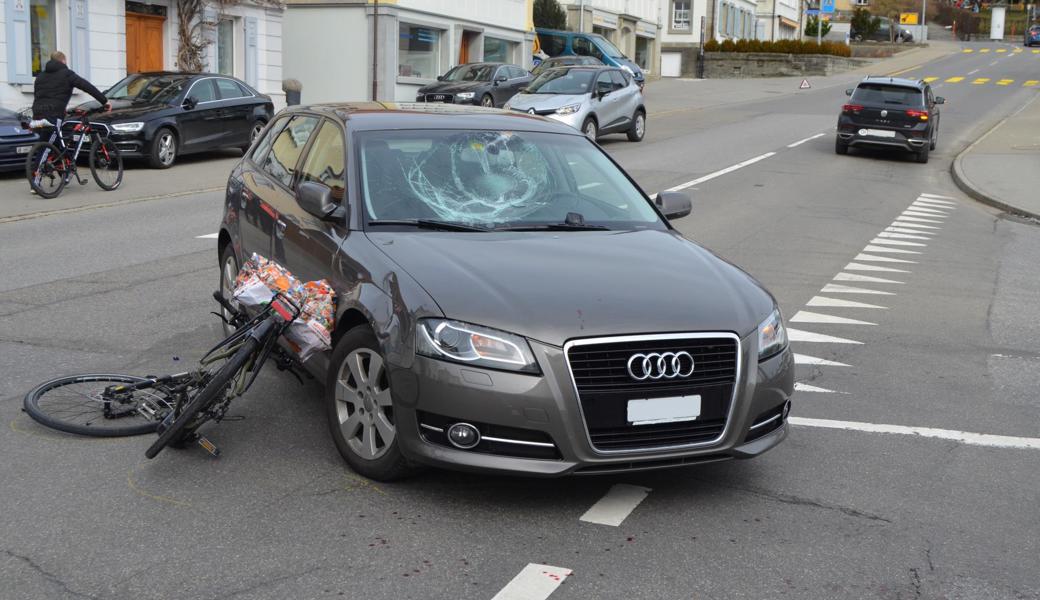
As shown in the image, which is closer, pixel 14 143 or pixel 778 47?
pixel 14 143

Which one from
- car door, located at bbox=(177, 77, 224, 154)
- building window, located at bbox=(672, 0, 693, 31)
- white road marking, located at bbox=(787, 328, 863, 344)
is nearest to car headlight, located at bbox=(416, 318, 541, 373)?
white road marking, located at bbox=(787, 328, 863, 344)

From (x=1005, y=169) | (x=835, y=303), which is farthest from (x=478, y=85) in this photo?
(x=835, y=303)

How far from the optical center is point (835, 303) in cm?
991

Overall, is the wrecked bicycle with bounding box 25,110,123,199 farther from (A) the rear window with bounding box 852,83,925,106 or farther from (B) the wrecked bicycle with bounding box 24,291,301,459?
(A) the rear window with bounding box 852,83,925,106

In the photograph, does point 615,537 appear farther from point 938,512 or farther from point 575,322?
point 938,512

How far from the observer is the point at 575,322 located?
4.67m

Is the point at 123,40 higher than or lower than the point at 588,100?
higher

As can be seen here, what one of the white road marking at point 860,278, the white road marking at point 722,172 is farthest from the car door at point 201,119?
the white road marking at point 860,278

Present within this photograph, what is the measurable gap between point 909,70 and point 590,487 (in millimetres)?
65714

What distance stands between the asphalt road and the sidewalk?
9.65 meters

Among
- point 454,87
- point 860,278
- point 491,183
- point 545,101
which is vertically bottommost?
point 860,278

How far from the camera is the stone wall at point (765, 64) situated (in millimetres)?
65000

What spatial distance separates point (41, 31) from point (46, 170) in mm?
9672

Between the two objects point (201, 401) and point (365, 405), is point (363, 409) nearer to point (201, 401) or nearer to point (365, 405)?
point (365, 405)
